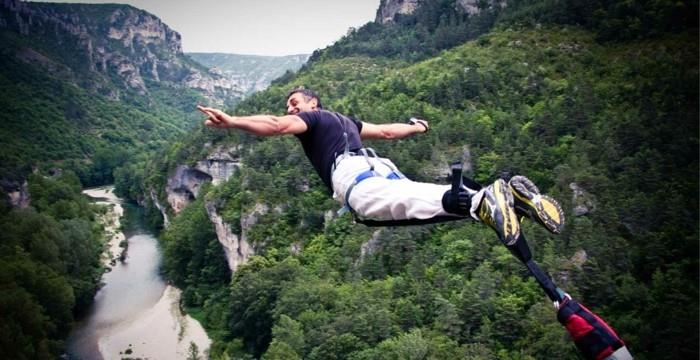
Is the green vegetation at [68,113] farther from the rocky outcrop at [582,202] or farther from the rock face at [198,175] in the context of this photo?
the rocky outcrop at [582,202]

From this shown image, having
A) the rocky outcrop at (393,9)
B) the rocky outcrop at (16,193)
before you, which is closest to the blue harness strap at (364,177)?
the rocky outcrop at (16,193)

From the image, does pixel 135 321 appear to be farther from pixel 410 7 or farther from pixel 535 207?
pixel 410 7

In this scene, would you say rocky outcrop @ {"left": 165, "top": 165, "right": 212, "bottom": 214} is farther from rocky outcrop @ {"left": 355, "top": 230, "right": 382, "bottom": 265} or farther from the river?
rocky outcrop @ {"left": 355, "top": 230, "right": 382, "bottom": 265}

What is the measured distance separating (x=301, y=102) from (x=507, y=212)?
2.53 meters

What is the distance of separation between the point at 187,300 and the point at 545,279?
41.4 metres

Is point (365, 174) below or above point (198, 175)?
above

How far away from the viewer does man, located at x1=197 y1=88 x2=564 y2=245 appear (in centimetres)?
390

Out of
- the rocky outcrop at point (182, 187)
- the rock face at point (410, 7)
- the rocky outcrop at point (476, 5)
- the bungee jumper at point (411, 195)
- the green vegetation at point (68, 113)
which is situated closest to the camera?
the bungee jumper at point (411, 195)

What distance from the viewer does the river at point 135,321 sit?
32781 mm

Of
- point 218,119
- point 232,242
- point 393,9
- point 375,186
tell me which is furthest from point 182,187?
point 393,9

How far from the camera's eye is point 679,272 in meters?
24.9

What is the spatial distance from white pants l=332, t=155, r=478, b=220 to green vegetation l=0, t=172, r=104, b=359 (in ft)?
86.0

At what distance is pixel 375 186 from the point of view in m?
4.45

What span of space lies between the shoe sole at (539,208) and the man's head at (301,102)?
7.59ft
